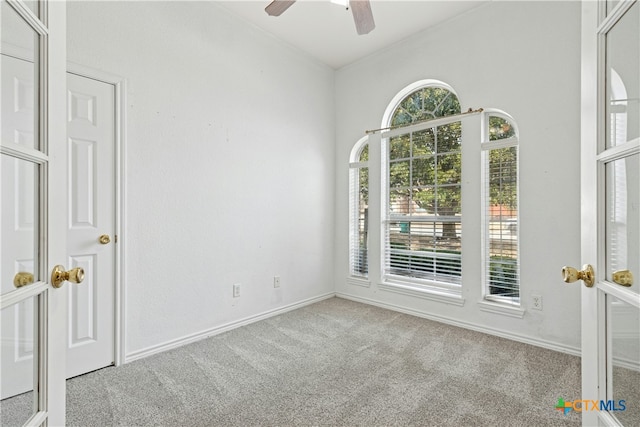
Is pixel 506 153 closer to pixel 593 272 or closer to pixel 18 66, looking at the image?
pixel 593 272

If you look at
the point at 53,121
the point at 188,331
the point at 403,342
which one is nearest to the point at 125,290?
the point at 188,331

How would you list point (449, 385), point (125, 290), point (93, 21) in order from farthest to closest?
1. point (125, 290)
2. point (93, 21)
3. point (449, 385)

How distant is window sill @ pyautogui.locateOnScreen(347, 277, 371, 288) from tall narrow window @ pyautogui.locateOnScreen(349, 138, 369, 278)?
8 cm

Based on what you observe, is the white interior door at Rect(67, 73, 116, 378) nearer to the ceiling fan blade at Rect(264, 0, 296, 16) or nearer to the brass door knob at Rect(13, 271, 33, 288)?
the ceiling fan blade at Rect(264, 0, 296, 16)

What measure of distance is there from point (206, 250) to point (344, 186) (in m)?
1.93

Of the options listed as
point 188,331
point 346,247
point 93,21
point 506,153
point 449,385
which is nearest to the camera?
point 449,385

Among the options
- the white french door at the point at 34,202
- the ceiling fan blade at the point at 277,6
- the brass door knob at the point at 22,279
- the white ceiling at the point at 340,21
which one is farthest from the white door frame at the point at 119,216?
the brass door knob at the point at 22,279

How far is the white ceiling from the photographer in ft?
8.98

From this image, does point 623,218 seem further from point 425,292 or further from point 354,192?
point 354,192

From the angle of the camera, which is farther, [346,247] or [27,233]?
[346,247]

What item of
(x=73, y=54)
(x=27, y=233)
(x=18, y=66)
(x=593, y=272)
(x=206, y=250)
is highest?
(x=73, y=54)

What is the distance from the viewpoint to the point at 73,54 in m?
1.98

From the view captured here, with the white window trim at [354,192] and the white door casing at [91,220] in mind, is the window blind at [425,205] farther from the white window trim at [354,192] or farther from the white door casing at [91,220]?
the white door casing at [91,220]

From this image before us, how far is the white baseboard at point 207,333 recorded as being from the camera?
89.1 inches
